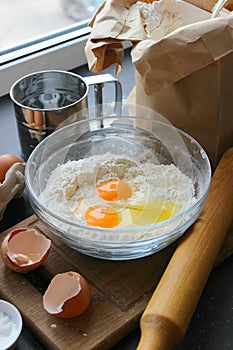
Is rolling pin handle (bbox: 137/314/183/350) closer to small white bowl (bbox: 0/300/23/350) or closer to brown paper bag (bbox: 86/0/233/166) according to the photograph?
small white bowl (bbox: 0/300/23/350)

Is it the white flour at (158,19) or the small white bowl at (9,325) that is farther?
the white flour at (158,19)

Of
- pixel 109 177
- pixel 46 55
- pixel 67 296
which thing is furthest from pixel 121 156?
pixel 46 55

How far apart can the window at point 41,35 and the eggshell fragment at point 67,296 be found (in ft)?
2.08

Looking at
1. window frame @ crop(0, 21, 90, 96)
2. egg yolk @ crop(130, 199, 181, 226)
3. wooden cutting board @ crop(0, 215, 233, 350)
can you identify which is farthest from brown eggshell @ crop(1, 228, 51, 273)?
window frame @ crop(0, 21, 90, 96)

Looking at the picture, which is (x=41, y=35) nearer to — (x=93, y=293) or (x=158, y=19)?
(x=158, y=19)

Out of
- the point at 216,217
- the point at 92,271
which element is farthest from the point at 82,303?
the point at 216,217

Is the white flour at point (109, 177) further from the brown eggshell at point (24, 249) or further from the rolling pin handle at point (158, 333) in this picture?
the rolling pin handle at point (158, 333)

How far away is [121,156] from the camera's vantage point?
98cm

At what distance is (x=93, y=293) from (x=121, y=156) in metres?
0.26

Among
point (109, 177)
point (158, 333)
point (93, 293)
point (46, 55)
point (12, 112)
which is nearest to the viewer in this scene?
point (158, 333)

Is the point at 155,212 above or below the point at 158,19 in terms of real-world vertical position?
below

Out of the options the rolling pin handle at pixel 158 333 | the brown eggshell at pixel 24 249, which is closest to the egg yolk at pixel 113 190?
the brown eggshell at pixel 24 249

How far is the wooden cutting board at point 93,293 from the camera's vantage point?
0.76m

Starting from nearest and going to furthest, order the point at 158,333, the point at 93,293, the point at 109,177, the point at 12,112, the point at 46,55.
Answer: the point at 158,333, the point at 93,293, the point at 109,177, the point at 12,112, the point at 46,55
